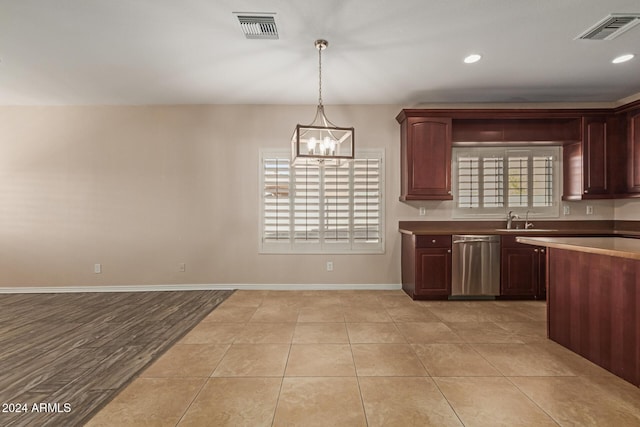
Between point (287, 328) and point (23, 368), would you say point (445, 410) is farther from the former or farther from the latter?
point (23, 368)

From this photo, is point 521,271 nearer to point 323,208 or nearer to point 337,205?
point 337,205

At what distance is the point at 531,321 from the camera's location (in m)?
3.43

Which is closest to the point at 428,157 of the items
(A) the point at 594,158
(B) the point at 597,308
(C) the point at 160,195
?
(A) the point at 594,158

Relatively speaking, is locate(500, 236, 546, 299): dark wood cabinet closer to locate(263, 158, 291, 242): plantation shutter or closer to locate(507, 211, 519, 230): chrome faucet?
locate(507, 211, 519, 230): chrome faucet

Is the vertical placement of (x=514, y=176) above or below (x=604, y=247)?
above

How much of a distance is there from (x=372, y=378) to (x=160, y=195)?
414cm

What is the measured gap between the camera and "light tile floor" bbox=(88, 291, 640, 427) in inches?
71.1

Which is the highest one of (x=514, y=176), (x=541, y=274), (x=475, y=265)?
(x=514, y=176)

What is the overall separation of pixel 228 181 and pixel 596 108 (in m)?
5.56

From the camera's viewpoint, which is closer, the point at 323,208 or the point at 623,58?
the point at 623,58

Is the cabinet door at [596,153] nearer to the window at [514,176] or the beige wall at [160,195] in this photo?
the window at [514,176]

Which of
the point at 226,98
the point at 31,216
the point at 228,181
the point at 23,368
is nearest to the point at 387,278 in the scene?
the point at 228,181

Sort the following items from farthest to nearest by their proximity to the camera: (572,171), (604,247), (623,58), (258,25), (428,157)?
(572,171)
(428,157)
(623,58)
(258,25)
(604,247)

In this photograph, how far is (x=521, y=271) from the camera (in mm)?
4230
